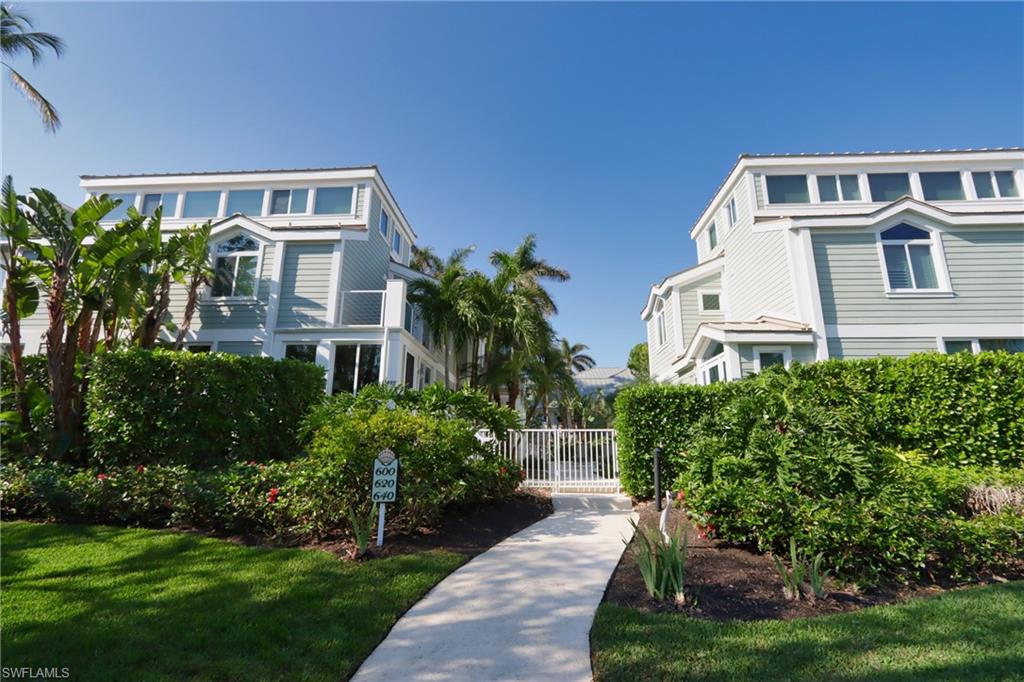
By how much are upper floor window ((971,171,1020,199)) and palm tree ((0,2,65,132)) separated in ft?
95.3

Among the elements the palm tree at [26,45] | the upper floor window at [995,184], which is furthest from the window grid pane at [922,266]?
the palm tree at [26,45]

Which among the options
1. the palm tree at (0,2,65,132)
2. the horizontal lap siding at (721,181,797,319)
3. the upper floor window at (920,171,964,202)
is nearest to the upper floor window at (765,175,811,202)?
the horizontal lap siding at (721,181,797,319)

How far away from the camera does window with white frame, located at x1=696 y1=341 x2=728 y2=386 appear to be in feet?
41.2

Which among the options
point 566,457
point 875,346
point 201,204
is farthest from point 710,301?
point 201,204

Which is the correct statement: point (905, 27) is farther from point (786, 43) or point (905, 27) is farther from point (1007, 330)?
point (1007, 330)

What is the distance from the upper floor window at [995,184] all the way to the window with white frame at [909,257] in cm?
669

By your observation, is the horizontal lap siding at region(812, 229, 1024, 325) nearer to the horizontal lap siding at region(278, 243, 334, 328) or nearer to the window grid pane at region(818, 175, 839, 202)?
the window grid pane at region(818, 175, 839, 202)

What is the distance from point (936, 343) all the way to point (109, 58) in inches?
801

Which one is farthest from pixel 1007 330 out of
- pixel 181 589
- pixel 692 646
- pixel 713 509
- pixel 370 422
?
pixel 181 589

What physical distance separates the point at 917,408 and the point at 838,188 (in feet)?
37.9

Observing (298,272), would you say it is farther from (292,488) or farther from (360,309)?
(292,488)

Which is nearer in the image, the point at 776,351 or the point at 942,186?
the point at 776,351

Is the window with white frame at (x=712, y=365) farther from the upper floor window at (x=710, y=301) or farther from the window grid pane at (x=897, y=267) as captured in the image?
the window grid pane at (x=897, y=267)

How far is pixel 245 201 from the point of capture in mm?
16859
